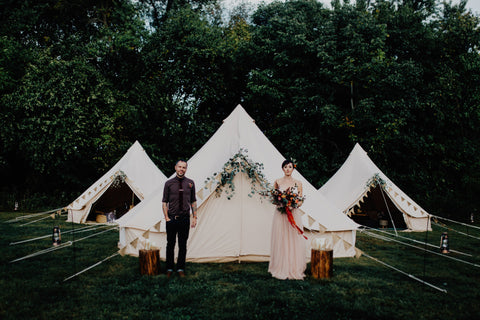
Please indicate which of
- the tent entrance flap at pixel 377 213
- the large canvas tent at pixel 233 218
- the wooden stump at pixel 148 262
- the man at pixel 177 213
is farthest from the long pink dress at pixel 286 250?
the tent entrance flap at pixel 377 213

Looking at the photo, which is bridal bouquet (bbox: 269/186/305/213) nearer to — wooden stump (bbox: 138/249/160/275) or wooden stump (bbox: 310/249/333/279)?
wooden stump (bbox: 310/249/333/279)

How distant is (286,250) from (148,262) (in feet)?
6.02

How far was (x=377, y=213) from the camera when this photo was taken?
38.0 feet

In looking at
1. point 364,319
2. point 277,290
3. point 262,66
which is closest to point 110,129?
point 262,66

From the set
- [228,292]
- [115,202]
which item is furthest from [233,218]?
[115,202]

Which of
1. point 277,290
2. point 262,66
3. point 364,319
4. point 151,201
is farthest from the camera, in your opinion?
point 262,66

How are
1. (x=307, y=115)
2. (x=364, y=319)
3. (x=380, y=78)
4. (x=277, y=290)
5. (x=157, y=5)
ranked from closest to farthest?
(x=364, y=319) → (x=277, y=290) → (x=380, y=78) → (x=307, y=115) → (x=157, y=5)

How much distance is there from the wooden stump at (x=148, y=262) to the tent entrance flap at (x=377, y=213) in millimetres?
7500

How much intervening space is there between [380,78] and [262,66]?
17.0 ft

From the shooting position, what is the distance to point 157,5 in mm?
19422

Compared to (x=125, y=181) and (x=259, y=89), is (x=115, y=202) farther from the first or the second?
(x=259, y=89)

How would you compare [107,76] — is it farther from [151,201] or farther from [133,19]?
[151,201]

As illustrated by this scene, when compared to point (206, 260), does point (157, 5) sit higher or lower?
higher

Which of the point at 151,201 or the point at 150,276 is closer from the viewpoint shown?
the point at 150,276
